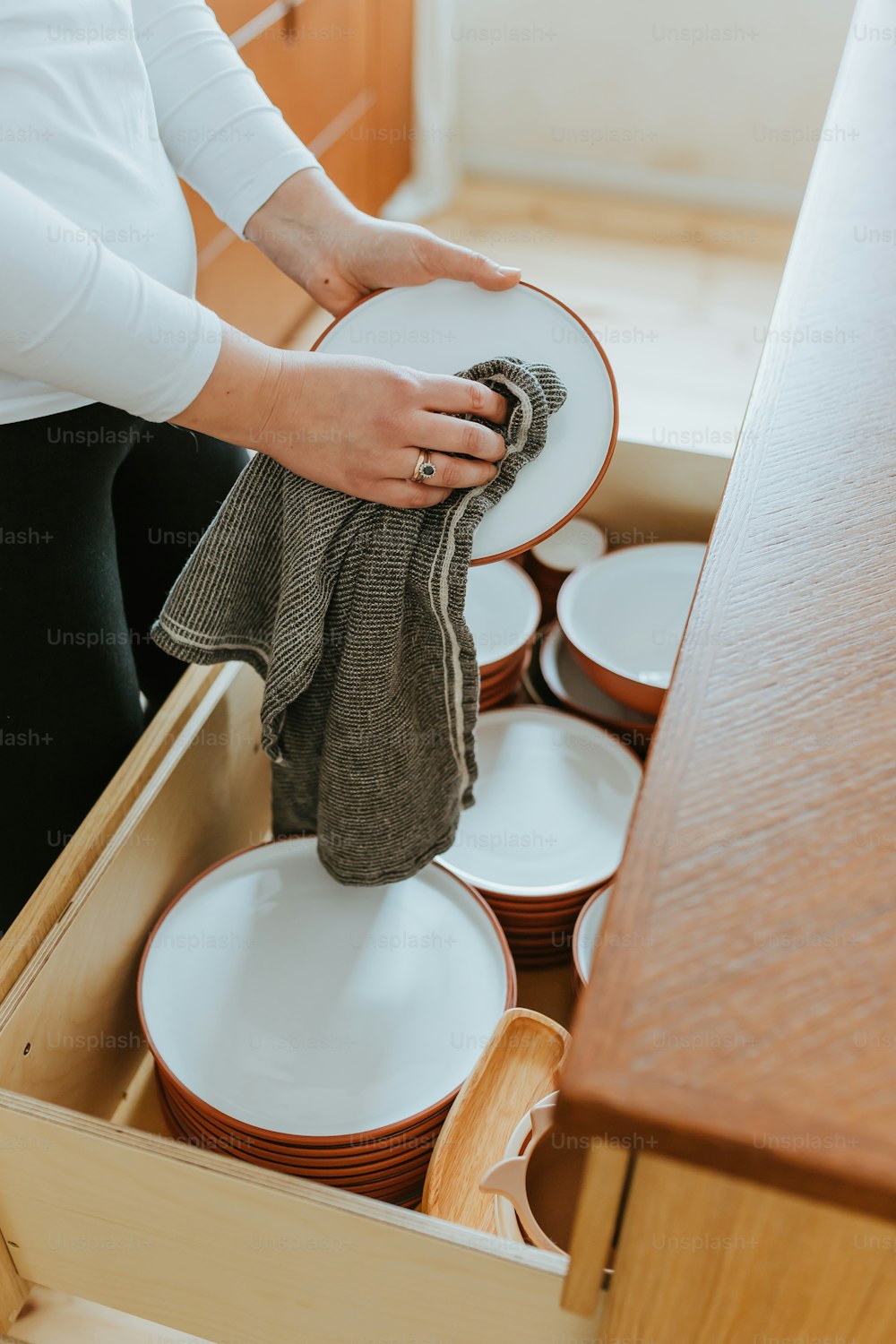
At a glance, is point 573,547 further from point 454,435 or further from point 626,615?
point 454,435

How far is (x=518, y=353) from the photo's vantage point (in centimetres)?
81

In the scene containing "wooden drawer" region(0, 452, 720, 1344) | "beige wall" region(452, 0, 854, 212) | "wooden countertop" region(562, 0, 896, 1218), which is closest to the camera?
"wooden countertop" region(562, 0, 896, 1218)

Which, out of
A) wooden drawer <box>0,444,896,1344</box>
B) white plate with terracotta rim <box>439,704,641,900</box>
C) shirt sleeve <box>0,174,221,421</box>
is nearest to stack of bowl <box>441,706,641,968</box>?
white plate with terracotta rim <box>439,704,641,900</box>

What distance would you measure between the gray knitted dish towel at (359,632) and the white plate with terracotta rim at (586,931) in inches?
5.8

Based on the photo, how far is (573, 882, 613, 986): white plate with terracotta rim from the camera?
88cm

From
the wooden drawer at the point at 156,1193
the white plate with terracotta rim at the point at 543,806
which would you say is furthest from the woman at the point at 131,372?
the white plate with terracotta rim at the point at 543,806

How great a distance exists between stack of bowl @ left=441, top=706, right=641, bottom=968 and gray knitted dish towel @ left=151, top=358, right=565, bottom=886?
0.14 meters

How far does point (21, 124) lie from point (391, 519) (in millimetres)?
342

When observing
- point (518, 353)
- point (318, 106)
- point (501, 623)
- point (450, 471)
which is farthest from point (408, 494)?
point (318, 106)

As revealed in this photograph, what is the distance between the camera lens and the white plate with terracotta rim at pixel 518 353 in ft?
2.54

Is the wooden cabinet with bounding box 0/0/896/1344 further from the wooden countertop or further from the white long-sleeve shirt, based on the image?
the white long-sleeve shirt

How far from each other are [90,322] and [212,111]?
0.35 metres

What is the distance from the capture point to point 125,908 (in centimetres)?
83

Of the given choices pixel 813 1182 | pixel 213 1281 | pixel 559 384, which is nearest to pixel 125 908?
pixel 213 1281
